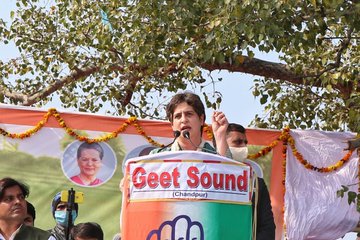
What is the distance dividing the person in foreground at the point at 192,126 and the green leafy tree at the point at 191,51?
3706 mm

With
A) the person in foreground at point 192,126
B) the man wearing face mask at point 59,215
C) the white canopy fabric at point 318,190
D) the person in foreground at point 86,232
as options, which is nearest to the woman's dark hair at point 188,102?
the person in foreground at point 192,126

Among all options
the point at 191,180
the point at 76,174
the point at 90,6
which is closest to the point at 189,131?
the point at 191,180

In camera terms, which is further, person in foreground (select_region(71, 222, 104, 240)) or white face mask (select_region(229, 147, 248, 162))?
person in foreground (select_region(71, 222, 104, 240))

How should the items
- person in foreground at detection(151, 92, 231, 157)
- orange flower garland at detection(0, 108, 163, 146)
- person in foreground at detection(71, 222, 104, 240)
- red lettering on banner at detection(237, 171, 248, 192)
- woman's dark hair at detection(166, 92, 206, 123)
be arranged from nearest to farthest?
1. red lettering on banner at detection(237, 171, 248, 192)
2. person in foreground at detection(151, 92, 231, 157)
3. woman's dark hair at detection(166, 92, 206, 123)
4. person in foreground at detection(71, 222, 104, 240)
5. orange flower garland at detection(0, 108, 163, 146)

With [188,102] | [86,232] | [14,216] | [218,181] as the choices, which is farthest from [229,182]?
[86,232]

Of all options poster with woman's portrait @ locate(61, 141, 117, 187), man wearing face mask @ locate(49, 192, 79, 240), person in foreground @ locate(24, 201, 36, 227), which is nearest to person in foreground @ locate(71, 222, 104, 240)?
man wearing face mask @ locate(49, 192, 79, 240)

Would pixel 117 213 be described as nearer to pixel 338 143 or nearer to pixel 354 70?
pixel 338 143

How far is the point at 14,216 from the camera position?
21.1 ft

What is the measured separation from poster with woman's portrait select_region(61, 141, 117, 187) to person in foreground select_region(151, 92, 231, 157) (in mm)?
3970

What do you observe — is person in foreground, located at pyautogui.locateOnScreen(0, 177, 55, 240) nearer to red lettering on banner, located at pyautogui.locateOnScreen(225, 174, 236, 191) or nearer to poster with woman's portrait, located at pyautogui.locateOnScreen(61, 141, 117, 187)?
red lettering on banner, located at pyautogui.locateOnScreen(225, 174, 236, 191)

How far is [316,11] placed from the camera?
9.86 meters

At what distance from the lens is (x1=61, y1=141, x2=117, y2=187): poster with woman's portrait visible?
9336mm

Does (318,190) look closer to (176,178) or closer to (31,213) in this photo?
(31,213)

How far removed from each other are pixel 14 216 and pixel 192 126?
5.48 ft
